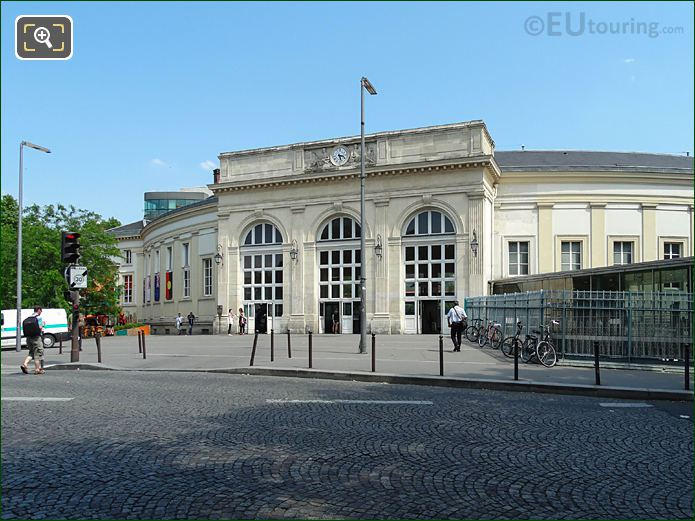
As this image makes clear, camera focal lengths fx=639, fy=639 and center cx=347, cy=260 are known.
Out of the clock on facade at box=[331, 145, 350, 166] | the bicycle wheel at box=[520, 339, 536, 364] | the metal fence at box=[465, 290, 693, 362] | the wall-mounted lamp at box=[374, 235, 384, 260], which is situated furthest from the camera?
the clock on facade at box=[331, 145, 350, 166]

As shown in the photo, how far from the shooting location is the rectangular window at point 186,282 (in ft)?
178

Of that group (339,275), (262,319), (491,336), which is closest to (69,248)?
(491,336)

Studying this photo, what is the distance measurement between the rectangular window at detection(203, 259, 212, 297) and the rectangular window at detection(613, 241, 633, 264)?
99.0 feet

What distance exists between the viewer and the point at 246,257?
1783 inches

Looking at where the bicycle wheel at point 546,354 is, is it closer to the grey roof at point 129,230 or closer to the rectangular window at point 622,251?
the rectangular window at point 622,251

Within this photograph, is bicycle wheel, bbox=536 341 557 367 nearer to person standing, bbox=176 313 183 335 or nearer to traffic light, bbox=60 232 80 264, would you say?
traffic light, bbox=60 232 80 264

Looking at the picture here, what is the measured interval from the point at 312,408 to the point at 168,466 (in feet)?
13.5

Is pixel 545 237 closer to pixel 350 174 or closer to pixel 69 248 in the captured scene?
pixel 350 174

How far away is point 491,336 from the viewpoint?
81.6 ft

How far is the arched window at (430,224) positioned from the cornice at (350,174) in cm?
275

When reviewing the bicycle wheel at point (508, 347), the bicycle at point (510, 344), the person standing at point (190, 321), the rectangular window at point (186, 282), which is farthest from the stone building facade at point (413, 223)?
the bicycle wheel at point (508, 347)

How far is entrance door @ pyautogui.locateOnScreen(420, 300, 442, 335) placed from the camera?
3981cm

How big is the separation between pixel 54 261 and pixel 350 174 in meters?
22.7

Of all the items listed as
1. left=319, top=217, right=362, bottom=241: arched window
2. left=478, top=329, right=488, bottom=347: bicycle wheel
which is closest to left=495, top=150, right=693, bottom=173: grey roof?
left=319, top=217, right=362, bottom=241: arched window
